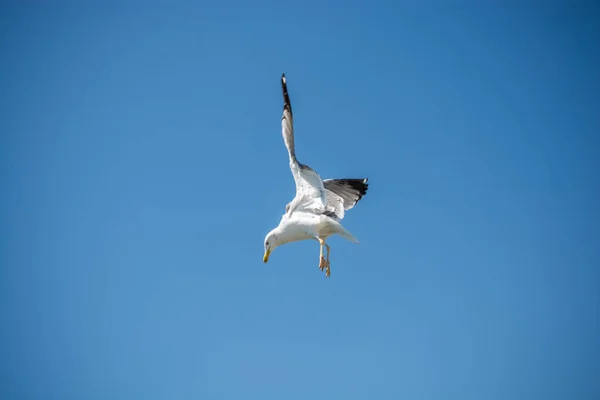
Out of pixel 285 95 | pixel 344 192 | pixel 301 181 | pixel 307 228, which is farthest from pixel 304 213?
pixel 285 95

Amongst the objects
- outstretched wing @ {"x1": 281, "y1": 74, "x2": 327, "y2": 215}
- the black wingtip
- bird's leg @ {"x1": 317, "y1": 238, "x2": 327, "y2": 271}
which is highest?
the black wingtip

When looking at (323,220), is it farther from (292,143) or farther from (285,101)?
(285,101)

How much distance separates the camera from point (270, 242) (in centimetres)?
1083

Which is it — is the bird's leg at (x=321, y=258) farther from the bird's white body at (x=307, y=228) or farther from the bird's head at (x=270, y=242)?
the bird's head at (x=270, y=242)

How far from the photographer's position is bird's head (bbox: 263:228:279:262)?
35.2 feet

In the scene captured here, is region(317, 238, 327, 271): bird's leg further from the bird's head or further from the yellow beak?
the yellow beak

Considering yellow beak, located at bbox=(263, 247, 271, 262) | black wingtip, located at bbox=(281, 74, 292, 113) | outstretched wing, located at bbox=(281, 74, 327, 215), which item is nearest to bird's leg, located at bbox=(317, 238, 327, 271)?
outstretched wing, located at bbox=(281, 74, 327, 215)

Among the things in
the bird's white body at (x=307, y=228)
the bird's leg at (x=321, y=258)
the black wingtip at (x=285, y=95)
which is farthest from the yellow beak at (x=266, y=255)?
the black wingtip at (x=285, y=95)

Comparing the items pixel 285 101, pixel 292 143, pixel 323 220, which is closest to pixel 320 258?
pixel 323 220

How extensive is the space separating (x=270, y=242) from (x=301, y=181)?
1344 millimetres

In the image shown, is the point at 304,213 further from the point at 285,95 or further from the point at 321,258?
the point at 285,95

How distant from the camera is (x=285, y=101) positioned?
35.1 ft

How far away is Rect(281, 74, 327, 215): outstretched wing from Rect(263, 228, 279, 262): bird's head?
1.63 ft

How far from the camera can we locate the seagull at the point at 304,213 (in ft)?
33.1
